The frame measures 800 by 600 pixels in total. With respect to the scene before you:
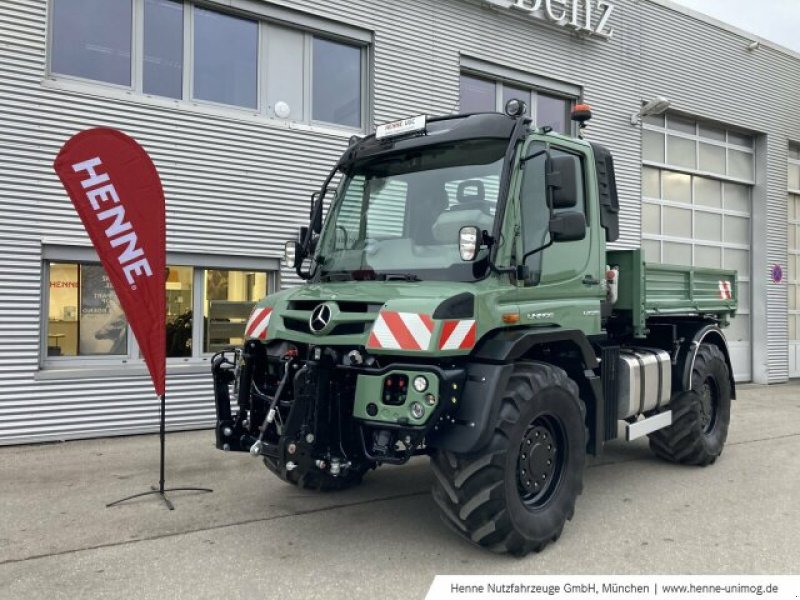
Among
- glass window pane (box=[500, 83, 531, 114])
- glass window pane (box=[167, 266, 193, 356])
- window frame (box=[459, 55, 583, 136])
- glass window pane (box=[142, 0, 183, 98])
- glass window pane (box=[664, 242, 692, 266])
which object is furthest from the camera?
glass window pane (box=[664, 242, 692, 266])

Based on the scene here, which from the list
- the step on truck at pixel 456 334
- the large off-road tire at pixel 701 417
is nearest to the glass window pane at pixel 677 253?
the large off-road tire at pixel 701 417

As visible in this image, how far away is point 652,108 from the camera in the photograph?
40.6 ft

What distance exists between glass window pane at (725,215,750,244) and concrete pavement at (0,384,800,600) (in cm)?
888

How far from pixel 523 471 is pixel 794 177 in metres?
14.7

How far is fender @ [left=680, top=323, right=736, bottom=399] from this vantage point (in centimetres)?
624

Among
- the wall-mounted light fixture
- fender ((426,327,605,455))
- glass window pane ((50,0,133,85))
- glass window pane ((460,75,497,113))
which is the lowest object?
fender ((426,327,605,455))

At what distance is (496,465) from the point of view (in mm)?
3785

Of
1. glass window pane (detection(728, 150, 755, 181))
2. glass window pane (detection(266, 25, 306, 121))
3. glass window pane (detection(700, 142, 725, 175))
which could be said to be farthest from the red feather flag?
glass window pane (detection(728, 150, 755, 181))

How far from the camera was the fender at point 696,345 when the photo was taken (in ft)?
20.5

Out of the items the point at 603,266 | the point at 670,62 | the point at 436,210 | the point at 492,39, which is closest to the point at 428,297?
the point at 436,210

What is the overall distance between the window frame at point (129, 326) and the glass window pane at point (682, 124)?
9.02 meters

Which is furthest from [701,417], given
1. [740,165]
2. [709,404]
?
[740,165]

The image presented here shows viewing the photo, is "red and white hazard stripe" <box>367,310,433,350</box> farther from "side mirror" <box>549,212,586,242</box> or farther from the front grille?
"side mirror" <box>549,212,586,242</box>

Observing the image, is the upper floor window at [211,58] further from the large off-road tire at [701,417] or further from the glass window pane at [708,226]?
the glass window pane at [708,226]
